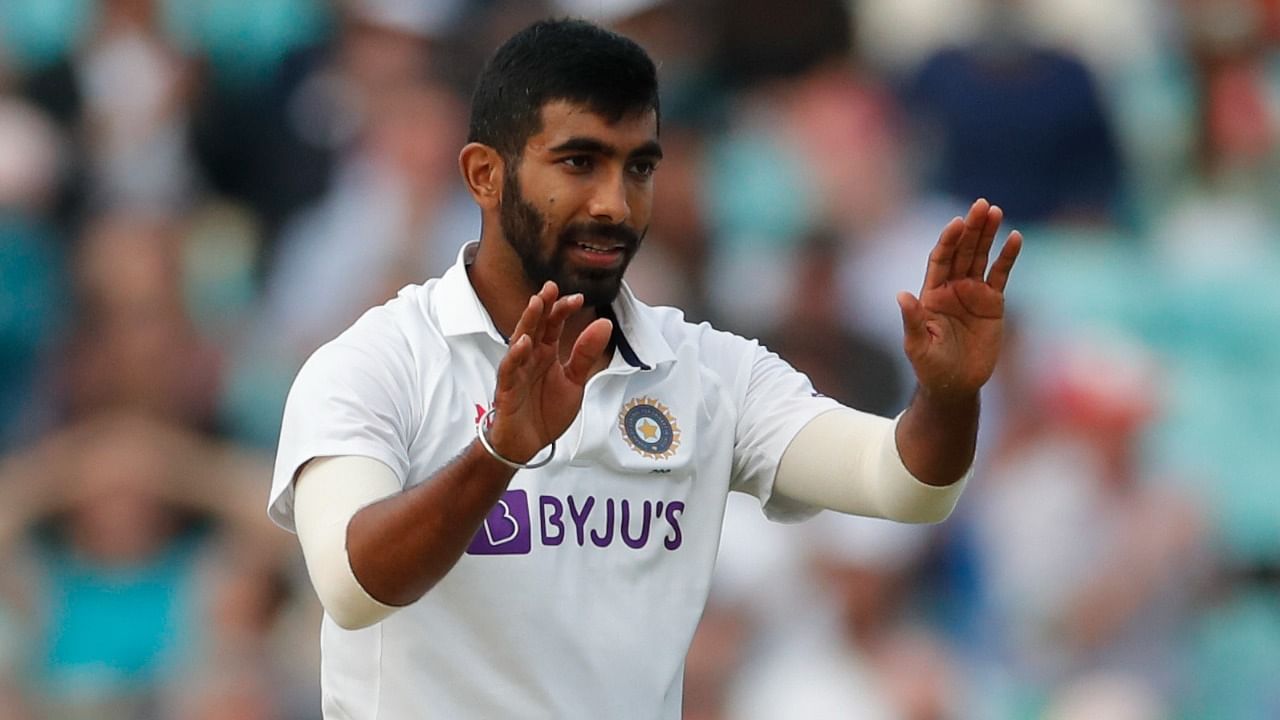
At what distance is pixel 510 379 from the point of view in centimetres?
280

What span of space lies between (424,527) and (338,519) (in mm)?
187

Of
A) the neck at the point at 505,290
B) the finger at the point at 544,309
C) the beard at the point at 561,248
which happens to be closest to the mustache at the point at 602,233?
the beard at the point at 561,248

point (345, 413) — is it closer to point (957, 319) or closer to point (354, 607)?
point (354, 607)

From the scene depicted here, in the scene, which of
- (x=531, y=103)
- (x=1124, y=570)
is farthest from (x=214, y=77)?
(x=531, y=103)

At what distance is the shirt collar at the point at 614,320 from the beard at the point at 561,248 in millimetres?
100

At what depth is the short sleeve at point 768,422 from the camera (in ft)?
11.3

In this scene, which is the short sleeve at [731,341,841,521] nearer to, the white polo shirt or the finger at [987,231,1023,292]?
the white polo shirt

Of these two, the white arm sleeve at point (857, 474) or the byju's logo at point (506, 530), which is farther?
the white arm sleeve at point (857, 474)

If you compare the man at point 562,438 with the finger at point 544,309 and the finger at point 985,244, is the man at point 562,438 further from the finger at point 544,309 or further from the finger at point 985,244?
the finger at point 544,309

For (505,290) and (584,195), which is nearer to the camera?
(584,195)

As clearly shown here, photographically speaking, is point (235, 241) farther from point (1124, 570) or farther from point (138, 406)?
point (1124, 570)

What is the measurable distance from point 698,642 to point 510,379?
10.4 ft

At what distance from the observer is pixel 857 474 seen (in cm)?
333

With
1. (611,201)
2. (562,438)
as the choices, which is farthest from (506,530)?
(611,201)
